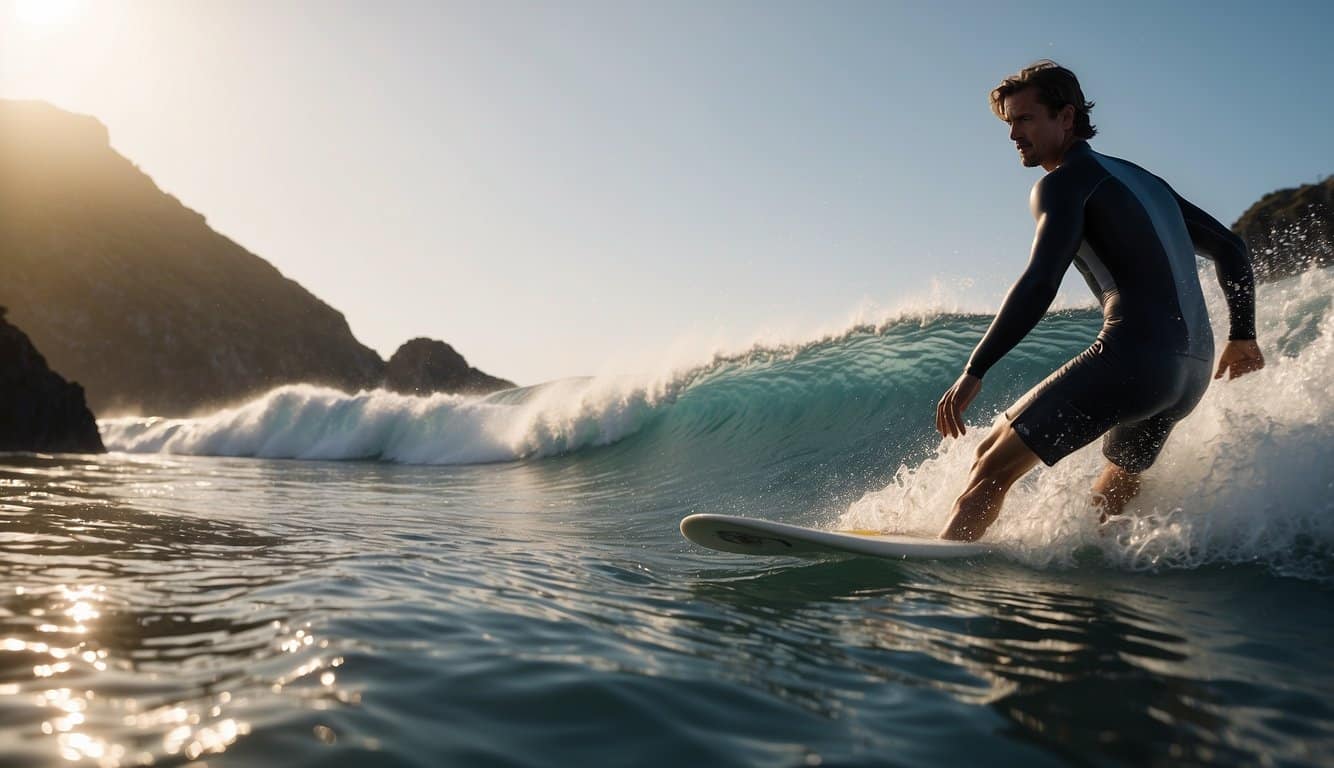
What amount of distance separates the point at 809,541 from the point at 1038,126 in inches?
84.0

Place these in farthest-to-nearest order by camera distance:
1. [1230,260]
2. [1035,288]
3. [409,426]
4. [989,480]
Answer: [409,426] → [1230,260] → [989,480] → [1035,288]

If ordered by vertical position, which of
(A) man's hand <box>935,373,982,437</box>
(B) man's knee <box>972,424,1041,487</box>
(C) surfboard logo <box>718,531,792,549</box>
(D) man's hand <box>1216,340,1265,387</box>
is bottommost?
(C) surfboard logo <box>718,531,792,549</box>

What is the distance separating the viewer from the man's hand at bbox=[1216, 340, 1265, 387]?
4.07 meters

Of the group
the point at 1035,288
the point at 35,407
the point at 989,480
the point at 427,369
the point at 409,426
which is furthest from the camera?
the point at 427,369

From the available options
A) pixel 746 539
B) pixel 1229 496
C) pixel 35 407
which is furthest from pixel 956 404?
pixel 35 407

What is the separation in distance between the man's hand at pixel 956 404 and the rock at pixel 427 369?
277 feet

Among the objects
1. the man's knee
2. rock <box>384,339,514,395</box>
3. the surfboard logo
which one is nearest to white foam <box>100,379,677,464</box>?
the surfboard logo

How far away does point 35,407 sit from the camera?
55.0ft

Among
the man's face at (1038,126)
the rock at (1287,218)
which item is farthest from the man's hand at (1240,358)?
the rock at (1287,218)

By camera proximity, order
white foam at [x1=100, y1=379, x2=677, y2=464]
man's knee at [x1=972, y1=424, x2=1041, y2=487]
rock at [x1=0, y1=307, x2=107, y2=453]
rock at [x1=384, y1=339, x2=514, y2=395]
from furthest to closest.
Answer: rock at [x1=384, y1=339, x2=514, y2=395] < rock at [x1=0, y1=307, x2=107, y2=453] < white foam at [x1=100, y1=379, x2=677, y2=464] < man's knee at [x1=972, y1=424, x2=1041, y2=487]

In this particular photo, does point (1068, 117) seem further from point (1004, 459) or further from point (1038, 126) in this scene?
point (1004, 459)

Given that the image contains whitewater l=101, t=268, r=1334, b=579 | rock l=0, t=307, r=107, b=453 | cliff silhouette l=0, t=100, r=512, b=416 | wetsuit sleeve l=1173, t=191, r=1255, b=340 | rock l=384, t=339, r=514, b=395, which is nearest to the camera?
whitewater l=101, t=268, r=1334, b=579

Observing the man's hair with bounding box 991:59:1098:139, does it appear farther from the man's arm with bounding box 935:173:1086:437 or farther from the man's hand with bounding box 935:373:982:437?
the man's hand with bounding box 935:373:982:437

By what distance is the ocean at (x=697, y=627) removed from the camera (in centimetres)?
170
